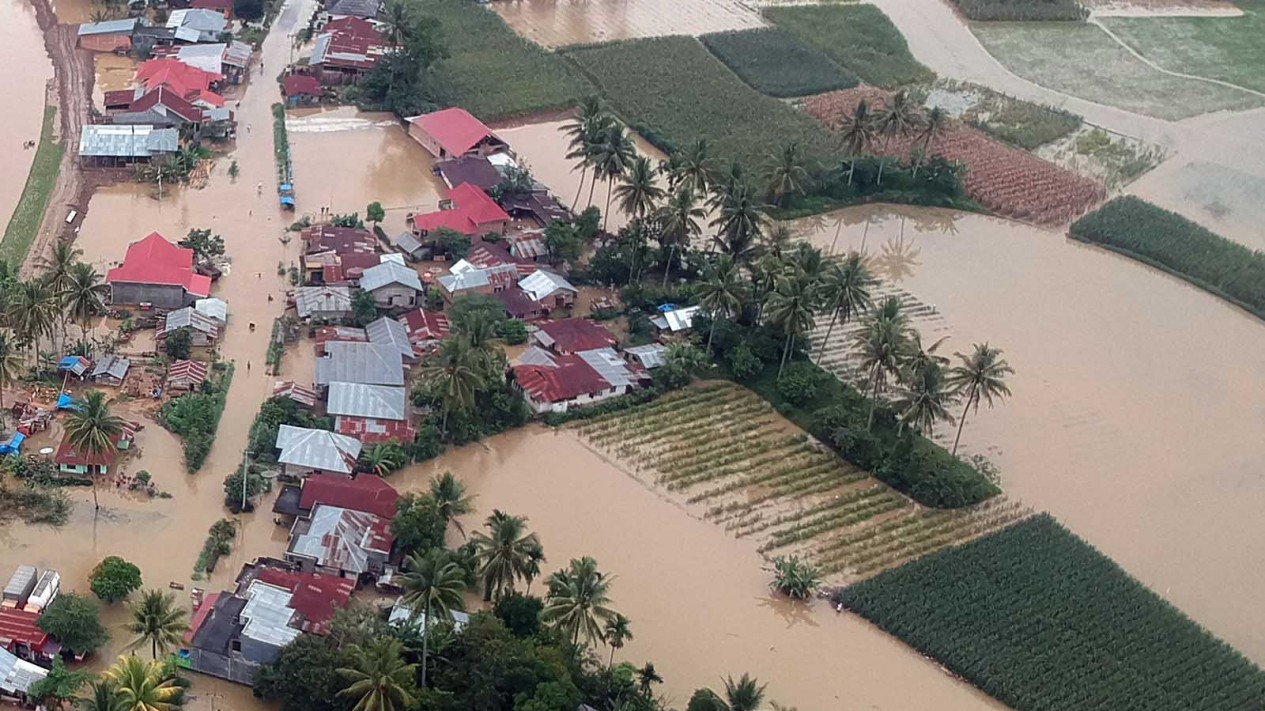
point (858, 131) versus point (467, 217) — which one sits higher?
point (858, 131)

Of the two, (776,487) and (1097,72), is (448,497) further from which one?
(1097,72)

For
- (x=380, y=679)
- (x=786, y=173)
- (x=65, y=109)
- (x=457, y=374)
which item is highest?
(x=786, y=173)

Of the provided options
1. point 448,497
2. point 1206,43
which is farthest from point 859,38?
point 448,497

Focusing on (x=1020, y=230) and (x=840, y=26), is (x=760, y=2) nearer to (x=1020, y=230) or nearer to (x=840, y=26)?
(x=840, y=26)

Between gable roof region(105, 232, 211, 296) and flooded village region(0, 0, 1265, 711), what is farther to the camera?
gable roof region(105, 232, 211, 296)

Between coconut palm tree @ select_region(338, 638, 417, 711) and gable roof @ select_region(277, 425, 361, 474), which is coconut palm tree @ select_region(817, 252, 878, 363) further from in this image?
coconut palm tree @ select_region(338, 638, 417, 711)

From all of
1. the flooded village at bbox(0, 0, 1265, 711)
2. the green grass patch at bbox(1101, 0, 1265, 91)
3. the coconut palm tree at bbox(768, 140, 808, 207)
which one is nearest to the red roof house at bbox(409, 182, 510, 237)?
the flooded village at bbox(0, 0, 1265, 711)

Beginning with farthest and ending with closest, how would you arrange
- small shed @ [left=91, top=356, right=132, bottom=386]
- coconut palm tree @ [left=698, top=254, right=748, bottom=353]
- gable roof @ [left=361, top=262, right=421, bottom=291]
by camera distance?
1. gable roof @ [left=361, top=262, right=421, bottom=291]
2. coconut palm tree @ [left=698, top=254, right=748, bottom=353]
3. small shed @ [left=91, top=356, right=132, bottom=386]
